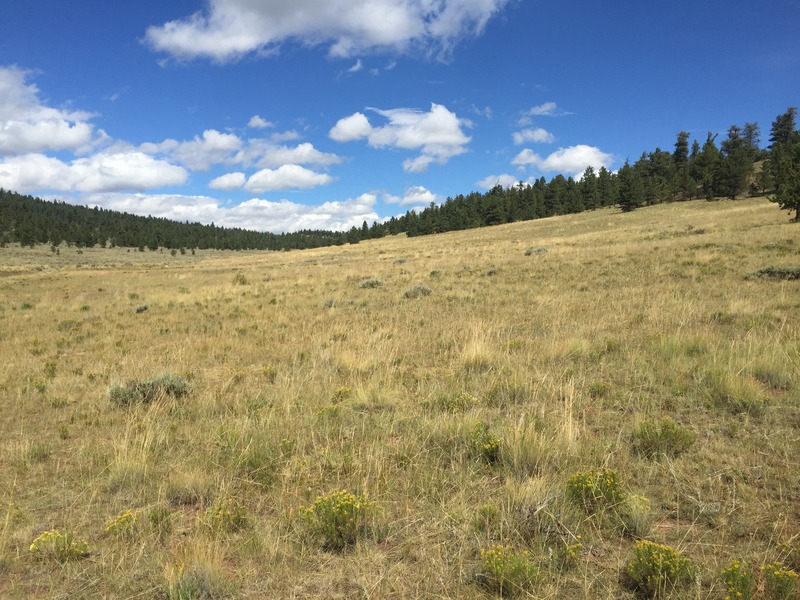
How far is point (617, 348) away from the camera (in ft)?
22.2

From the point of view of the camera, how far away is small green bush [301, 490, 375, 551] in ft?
10.2

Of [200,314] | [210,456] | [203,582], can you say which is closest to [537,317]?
[210,456]

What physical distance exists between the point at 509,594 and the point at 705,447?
2.45 metres

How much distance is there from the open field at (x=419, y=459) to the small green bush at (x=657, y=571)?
35 millimetres

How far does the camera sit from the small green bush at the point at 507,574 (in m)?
2.56

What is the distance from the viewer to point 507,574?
2568mm

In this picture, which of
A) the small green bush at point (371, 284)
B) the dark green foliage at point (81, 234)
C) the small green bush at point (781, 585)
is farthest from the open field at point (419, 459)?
the dark green foliage at point (81, 234)

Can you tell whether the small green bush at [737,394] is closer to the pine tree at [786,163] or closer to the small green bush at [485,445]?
the small green bush at [485,445]

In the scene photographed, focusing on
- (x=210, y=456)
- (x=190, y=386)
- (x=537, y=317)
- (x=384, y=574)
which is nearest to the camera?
(x=384, y=574)

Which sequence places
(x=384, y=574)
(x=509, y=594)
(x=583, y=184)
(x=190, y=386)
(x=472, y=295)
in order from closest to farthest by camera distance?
1. (x=509, y=594)
2. (x=384, y=574)
3. (x=190, y=386)
4. (x=472, y=295)
5. (x=583, y=184)

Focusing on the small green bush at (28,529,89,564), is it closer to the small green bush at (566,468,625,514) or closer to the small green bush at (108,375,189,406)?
the small green bush at (108,375,189,406)

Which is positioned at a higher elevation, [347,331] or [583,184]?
[583,184]

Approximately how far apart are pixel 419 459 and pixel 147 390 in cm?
448

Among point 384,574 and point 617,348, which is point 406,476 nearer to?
point 384,574
